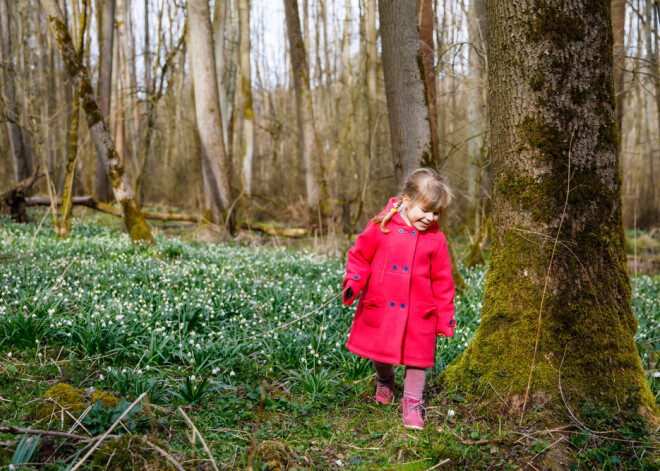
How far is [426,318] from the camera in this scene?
3.10 m

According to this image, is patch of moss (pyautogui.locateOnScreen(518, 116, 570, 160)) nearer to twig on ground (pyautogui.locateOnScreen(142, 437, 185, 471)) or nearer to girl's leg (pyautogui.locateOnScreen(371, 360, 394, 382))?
girl's leg (pyautogui.locateOnScreen(371, 360, 394, 382))

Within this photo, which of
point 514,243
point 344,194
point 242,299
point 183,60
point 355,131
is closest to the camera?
point 514,243

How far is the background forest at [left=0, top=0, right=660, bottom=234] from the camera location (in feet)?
35.6

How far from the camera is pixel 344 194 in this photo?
16.1 metres

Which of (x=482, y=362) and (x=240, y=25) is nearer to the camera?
(x=482, y=362)

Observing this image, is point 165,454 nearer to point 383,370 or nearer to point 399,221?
point 383,370

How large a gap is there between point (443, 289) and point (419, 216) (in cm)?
51

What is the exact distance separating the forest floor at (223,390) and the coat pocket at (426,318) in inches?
18.7

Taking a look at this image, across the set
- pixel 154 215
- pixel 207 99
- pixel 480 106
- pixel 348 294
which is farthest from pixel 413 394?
pixel 154 215

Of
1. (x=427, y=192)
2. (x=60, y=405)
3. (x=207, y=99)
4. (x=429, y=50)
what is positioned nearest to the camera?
(x=60, y=405)

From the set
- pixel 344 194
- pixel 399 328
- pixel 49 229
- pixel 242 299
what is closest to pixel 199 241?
pixel 49 229

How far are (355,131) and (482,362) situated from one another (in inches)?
593

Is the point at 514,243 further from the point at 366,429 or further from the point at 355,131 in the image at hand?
the point at 355,131

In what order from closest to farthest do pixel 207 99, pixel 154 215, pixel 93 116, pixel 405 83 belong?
1. pixel 405 83
2. pixel 93 116
3. pixel 207 99
4. pixel 154 215
